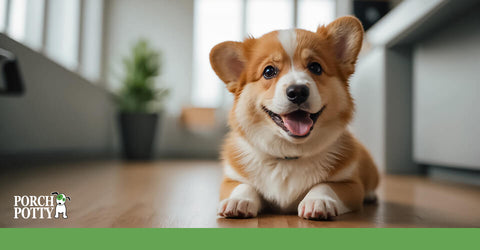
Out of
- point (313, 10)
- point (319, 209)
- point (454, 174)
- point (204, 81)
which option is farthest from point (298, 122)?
→ point (313, 10)

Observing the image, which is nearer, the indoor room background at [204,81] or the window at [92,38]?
the indoor room background at [204,81]

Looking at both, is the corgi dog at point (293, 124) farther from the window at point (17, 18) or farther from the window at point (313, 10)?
the window at point (313, 10)

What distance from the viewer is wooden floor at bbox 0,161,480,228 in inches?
39.4

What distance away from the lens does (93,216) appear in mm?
1087

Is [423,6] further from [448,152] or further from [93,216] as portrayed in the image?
[93,216]

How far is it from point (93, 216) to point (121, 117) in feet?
11.2

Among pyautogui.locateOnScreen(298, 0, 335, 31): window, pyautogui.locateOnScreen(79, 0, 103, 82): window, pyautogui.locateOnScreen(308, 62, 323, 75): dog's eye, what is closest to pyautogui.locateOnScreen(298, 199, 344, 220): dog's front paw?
pyautogui.locateOnScreen(308, 62, 323, 75): dog's eye

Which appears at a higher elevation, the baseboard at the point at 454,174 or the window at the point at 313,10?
the window at the point at 313,10

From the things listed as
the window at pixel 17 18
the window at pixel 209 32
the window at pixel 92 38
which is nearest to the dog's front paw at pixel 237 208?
the window at pixel 17 18

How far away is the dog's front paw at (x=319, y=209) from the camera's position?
0.99 m

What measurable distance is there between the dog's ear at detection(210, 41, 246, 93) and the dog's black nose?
306 millimetres

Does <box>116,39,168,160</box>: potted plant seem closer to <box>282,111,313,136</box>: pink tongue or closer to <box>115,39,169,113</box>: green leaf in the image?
<box>115,39,169,113</box>: green leaf

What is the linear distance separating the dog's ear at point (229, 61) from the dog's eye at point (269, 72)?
133 millimetres

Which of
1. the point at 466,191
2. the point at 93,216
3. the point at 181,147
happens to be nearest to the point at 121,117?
the point at 181,147
